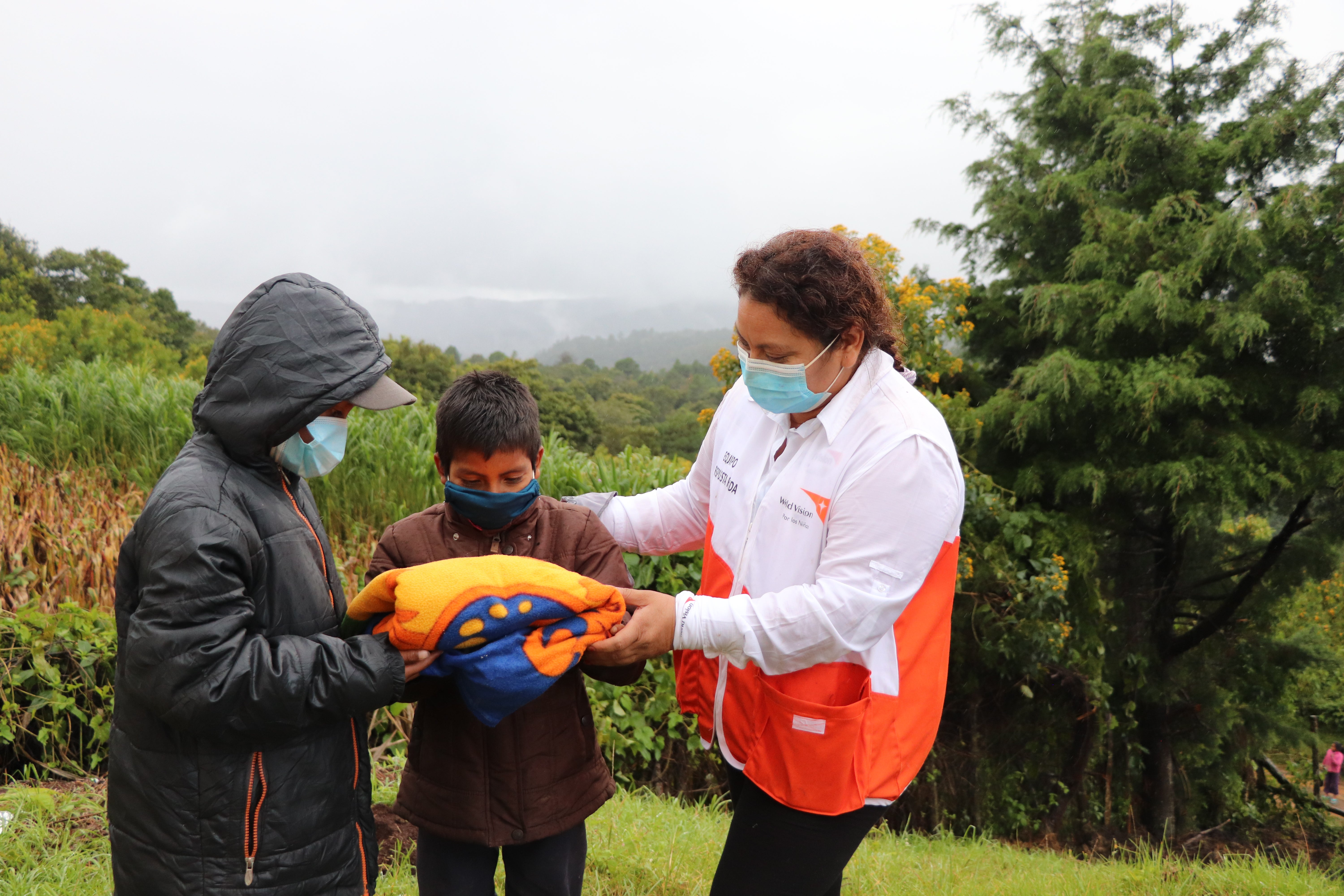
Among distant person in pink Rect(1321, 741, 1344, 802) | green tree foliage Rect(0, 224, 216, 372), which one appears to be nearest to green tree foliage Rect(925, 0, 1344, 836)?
distant person in pink Rect(1321, 741, 1344, 802)

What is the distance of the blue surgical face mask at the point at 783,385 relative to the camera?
1.97m

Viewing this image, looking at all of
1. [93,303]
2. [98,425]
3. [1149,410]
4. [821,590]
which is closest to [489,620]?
[821,590]

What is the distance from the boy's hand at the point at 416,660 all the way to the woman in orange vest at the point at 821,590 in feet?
1.15

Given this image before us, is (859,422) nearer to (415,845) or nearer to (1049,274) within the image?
(415,845)

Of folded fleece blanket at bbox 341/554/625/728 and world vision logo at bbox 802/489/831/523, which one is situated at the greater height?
world vision logo at bbox 802/489/831/523

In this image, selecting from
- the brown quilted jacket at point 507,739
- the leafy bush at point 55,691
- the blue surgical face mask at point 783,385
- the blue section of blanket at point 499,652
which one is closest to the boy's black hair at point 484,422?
the brown quilted jacket at point 507,739

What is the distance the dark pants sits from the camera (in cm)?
194

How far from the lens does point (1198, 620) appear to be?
1072cm

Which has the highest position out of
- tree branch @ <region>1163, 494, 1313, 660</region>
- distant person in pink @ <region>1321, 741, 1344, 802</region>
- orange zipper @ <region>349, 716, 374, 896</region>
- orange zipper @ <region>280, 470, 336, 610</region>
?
orange zipper @ <region>280, 470, 336, 610</region>

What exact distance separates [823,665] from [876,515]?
1.23ft

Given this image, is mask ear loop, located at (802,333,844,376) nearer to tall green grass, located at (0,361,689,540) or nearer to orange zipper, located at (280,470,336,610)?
orange zipper, located at (280,470,336,610)

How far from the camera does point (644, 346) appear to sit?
15975 cm

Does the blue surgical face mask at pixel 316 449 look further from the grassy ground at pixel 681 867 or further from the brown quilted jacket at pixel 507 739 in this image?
the grassy ground at pixel 681 867

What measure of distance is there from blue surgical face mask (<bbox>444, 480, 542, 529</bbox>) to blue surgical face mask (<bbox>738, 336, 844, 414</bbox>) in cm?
59
